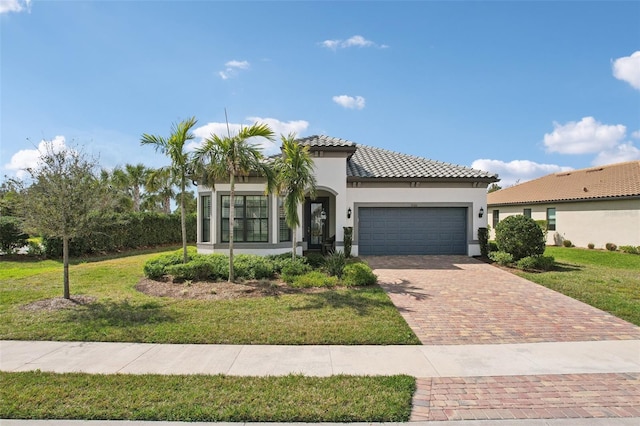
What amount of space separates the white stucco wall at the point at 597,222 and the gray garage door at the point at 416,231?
1004 centimetres

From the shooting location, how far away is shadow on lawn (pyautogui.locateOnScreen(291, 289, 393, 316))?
7586 millimetres

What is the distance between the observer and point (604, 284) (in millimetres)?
10055

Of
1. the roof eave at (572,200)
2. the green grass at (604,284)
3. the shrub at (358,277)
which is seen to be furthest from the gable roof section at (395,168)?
the roof eave at (572,200)

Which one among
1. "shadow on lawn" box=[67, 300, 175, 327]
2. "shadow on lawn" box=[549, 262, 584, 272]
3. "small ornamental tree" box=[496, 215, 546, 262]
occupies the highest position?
"small ornamental tree" box=[496, 215, 546, 262]

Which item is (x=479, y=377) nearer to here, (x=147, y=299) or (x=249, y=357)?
(x=249, y=357)

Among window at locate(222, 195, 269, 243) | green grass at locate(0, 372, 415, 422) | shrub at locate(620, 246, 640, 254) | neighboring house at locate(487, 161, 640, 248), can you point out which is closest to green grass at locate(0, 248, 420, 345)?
green grass at locate(0, 372, 415, 422)

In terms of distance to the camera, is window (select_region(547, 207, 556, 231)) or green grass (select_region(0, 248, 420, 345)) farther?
window (select_region(547, 207, 556, 231))

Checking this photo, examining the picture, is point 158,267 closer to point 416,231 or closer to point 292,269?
point 292,269

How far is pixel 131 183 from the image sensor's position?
27.4 meters

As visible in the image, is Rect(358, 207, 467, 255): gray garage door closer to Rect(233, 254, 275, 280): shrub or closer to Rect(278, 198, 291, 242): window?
Rect(278, 198, 291, 242): window

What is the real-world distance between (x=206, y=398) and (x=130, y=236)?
19914mm

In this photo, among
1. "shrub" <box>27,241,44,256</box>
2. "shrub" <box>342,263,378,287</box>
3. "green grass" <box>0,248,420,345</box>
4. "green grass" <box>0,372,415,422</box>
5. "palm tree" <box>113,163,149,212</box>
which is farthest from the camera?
"palm tree" <box>113,163,149,212</box>

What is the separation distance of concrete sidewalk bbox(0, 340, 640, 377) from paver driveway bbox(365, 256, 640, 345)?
455mm

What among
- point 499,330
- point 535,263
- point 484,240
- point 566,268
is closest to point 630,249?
point 566,268
